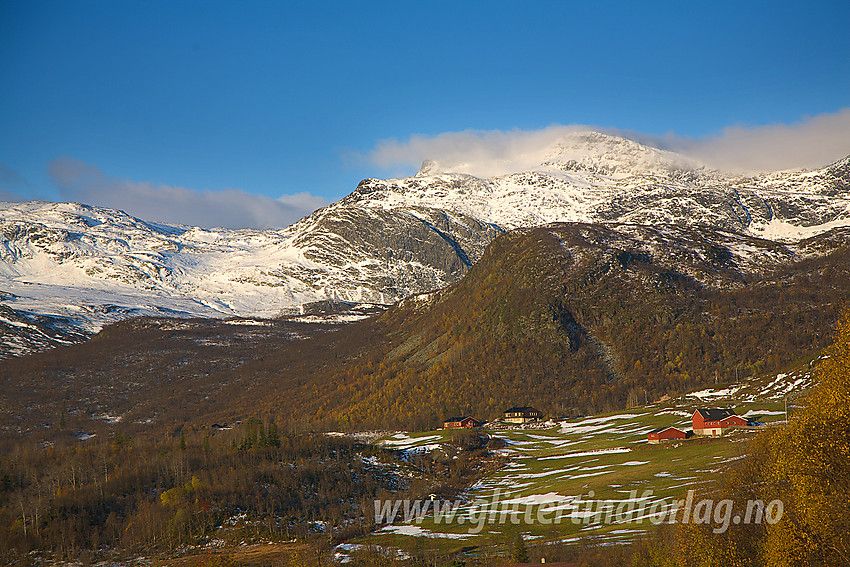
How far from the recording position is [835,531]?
1431 inches

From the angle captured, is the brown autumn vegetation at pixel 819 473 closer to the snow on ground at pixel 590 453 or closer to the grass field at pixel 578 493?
the grass field at pixel 578 493

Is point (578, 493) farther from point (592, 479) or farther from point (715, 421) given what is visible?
point (715, 421)

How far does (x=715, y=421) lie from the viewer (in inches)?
7023

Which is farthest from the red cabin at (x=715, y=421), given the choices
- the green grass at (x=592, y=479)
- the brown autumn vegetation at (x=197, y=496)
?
the brown autumn vegetation at (x=197, y=496)

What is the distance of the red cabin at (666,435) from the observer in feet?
593

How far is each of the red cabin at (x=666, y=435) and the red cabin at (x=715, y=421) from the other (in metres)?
3.85

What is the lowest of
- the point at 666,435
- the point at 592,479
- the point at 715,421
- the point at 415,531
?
the point at 415,531

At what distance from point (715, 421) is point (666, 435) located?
39.4ft

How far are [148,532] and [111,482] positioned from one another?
28.4 metres

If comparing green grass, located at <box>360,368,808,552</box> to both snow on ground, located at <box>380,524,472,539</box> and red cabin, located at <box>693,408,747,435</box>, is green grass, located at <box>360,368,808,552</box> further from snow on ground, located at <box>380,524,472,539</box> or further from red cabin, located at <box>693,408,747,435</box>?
red cabin, located at <box>693,408,747,435</box>

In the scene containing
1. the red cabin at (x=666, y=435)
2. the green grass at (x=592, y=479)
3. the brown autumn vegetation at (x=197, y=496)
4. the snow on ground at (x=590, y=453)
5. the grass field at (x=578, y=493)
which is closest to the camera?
the grass field at (x=578, y=493)

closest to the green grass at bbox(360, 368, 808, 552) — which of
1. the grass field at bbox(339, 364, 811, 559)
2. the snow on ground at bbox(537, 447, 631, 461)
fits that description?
the snow on ground at bbox(537, 447, 631, 461)

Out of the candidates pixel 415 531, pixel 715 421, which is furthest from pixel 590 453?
pixel 415 531

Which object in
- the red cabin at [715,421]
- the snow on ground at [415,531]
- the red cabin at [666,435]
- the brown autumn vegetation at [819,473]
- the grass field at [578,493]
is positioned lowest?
the snow on ground at [415,531]
